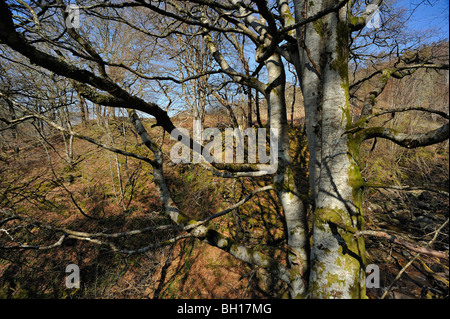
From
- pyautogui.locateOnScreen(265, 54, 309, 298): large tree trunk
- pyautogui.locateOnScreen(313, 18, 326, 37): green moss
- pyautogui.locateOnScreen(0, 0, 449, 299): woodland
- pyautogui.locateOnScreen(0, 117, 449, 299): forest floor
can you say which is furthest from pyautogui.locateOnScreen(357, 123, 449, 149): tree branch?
pyautogui.locateOnScreen(0, 117, 449, 299): forest floor

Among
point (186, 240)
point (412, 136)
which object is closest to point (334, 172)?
point (412, 136)

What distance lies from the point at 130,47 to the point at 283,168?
7.36 meters

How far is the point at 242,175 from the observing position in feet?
7.38

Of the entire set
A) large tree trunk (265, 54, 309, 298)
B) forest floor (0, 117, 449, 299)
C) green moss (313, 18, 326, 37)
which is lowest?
forest floor (0, 117, 449, 299)

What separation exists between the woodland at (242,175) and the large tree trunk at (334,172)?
0.5 inches

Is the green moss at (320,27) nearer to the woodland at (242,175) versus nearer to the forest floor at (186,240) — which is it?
the woodland at (242,175)

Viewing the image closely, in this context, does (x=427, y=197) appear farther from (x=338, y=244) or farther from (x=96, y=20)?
(x=96, y=20)

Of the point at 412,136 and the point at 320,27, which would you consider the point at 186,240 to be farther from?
the point at 320,27

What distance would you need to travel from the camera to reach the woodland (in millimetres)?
1625

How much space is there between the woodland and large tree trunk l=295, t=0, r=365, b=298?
14 mm

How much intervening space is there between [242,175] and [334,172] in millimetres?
1012

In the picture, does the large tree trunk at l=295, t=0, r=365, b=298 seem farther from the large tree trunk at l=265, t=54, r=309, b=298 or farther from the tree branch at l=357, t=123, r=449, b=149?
the large tree trunk at l=265, t=54, r=309, b=298
